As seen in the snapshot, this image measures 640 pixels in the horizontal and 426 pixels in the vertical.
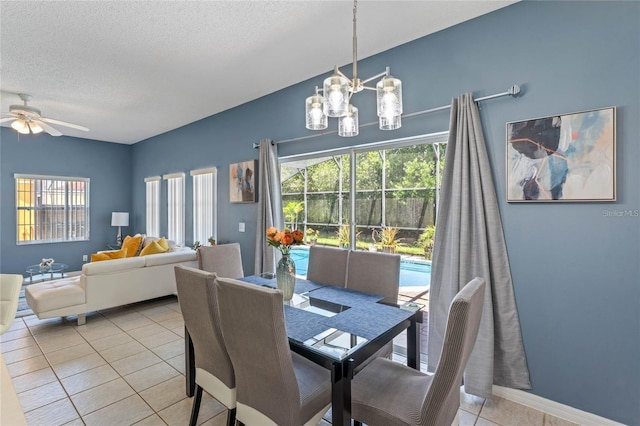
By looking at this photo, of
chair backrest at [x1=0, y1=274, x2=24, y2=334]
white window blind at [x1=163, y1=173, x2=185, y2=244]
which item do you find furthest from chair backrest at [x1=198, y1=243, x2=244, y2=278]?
white window blind at [x1=163, y1=173, x2=185, y2=244]

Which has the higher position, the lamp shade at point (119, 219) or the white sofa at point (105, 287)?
the lamp shade at point (119, 219)

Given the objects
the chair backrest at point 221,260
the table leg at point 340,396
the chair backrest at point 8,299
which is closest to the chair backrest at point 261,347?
the table leg at point 340,396

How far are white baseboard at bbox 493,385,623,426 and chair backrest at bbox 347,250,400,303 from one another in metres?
1.07

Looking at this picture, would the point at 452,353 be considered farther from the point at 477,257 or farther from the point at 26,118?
the point at 26,118

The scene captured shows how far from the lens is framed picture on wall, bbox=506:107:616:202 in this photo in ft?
6.12

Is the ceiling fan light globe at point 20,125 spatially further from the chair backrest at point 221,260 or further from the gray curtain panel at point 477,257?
the gray curtain panel at point 477,257

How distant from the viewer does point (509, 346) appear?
2.17m

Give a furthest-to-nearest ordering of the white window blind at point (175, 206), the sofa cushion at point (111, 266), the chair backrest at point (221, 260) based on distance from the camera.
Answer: the white window blind at point (175, 206) → the sofa cushion at point (111, 266) → the chair backrest at point (221, 260)

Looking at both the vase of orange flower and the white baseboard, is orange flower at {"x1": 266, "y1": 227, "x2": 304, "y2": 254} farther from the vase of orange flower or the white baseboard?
the white baseboard

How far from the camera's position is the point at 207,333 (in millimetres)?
1720

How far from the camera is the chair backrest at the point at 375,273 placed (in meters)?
2.24

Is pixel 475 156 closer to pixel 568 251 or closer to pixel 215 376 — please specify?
pixel 568 251

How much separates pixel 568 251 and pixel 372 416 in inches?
65.9

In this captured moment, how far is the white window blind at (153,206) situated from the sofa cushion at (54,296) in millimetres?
2751
